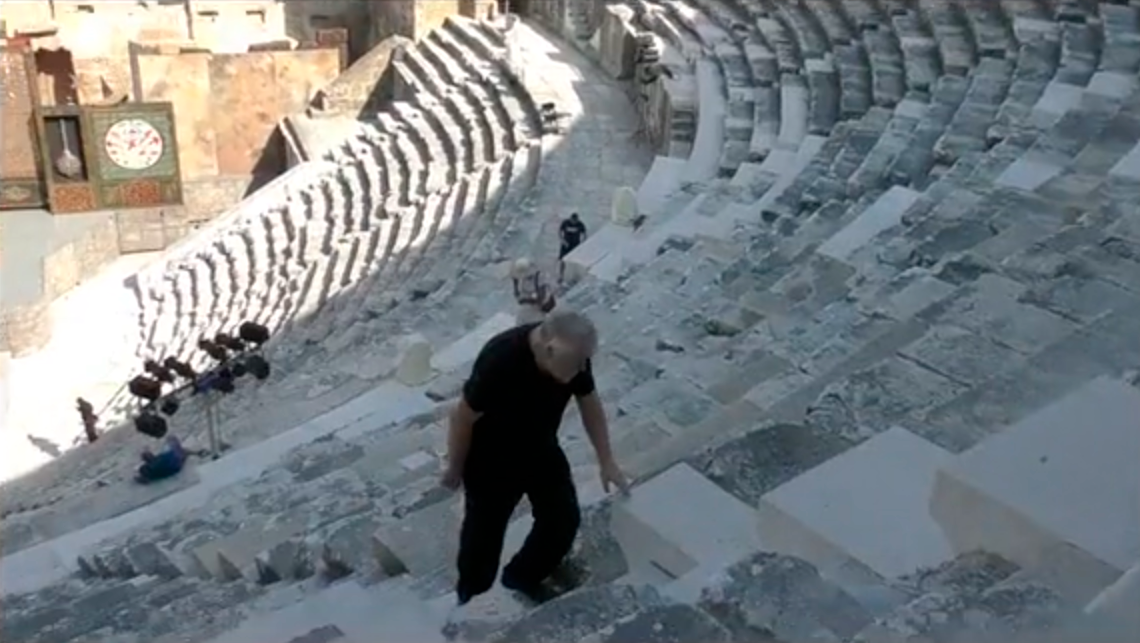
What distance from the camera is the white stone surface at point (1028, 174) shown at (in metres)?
5.72

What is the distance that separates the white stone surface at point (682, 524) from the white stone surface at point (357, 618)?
57cm

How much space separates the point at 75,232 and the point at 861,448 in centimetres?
1570

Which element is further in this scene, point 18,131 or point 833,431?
point 18,131

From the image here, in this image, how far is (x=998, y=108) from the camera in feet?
24.7

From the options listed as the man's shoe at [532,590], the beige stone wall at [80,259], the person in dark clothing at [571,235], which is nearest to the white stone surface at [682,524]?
the man's shoe at [532,590]

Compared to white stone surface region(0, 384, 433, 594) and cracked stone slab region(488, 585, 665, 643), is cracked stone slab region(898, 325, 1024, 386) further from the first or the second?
white stone surface region(0, 384, 433, 594)

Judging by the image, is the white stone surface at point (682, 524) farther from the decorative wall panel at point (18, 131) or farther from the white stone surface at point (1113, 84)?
the decorative wall panel at point (18, 131)

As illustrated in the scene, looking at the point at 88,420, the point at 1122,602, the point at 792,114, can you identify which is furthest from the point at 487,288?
the point at 1122,602

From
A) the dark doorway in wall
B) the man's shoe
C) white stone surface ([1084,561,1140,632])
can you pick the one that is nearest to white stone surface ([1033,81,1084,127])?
the man's shoe

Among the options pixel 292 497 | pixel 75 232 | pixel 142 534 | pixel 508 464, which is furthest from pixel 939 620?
pixel 75 232

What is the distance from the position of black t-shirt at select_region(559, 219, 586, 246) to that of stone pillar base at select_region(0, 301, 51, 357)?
22.6 feet

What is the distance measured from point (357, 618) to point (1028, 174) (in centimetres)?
379

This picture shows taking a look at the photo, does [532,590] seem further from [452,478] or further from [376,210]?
[376,210]

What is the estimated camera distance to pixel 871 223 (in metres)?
6.35
